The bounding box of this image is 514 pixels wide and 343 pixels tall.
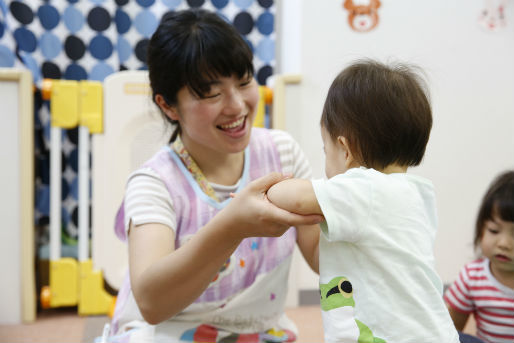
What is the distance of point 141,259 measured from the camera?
2.68 ft

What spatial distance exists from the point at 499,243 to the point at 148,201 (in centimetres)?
94

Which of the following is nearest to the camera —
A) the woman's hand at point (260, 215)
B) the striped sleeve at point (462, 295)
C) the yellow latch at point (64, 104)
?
the woman's hand at point (260, 215)

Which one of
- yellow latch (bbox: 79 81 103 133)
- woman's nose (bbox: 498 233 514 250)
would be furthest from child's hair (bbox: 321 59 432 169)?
yellow latch (bbox: 79 81 103 133)

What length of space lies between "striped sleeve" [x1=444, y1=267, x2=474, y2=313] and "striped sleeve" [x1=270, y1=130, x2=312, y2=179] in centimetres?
65

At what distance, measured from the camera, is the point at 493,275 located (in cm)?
141

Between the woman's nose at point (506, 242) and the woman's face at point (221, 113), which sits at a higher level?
the woman's face at point (221, 113)

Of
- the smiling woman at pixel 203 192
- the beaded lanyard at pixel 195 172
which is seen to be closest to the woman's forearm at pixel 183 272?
the smiling woman at pixel 203 192

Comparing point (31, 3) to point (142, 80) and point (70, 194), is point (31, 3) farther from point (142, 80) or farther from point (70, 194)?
point (70, 194)

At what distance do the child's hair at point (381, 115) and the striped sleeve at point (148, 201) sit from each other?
33 centimetres

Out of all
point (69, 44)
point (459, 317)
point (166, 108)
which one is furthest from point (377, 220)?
point (69, 44)

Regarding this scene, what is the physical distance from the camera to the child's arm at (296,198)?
0.64m

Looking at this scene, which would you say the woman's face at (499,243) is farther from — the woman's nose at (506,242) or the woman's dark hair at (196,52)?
the woman's dark hair at (196,52)

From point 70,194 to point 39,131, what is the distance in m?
0.28

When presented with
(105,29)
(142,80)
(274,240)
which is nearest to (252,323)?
(274,240)
